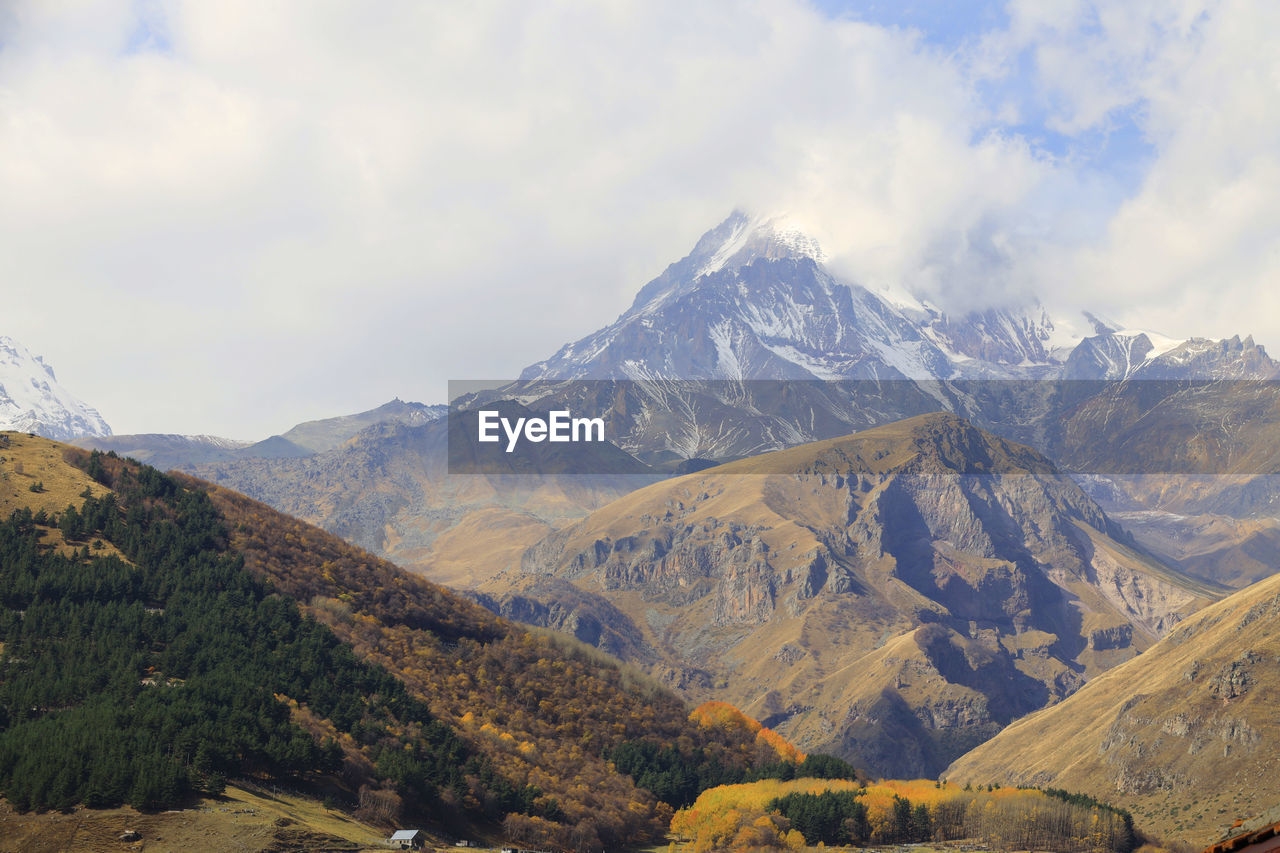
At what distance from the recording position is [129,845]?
14362 centimetres

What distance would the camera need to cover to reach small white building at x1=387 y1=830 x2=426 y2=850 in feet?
552

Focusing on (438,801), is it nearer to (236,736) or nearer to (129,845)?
(236,736)

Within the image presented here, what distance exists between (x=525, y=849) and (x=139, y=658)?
2670 inches

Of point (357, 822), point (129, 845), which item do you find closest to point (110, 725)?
point (129, 845)

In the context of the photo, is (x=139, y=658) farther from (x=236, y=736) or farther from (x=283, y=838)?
(x=283, y=838)

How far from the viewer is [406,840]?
171 metres

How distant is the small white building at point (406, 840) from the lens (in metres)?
168

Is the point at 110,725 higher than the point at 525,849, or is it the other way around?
the point at 110,725

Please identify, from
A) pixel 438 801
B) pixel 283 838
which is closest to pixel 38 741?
pixel 283 838

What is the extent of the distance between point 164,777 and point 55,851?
17.1 m

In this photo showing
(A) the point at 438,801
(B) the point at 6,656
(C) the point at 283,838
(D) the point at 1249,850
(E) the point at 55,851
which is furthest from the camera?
(A) the point at 438,801

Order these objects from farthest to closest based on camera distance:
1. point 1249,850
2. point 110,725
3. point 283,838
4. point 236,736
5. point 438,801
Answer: point 438,801 → point 236,736 → point 110,725 → point 283,838 → point 1249,850

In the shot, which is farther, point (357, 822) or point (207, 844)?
point (357, 822)

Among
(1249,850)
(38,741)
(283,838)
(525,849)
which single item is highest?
(1249,850)
